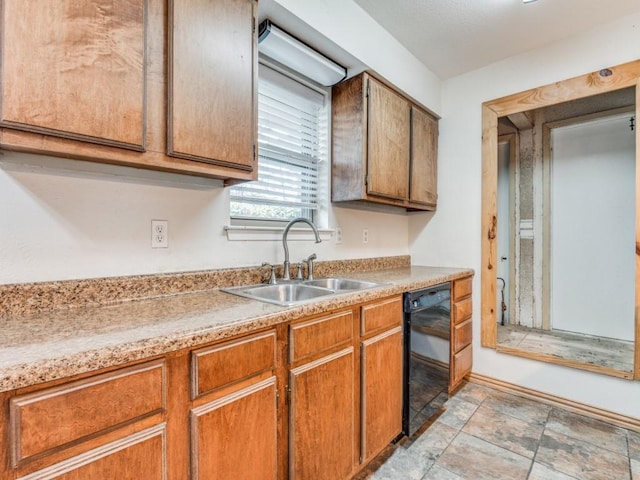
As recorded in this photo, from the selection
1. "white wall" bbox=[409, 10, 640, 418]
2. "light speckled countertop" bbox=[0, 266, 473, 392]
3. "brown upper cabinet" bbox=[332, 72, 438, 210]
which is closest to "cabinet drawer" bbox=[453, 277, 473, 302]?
"white wall" bbox=[409, 10, 640, 418]

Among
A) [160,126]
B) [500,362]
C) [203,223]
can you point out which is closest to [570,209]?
[500,362]

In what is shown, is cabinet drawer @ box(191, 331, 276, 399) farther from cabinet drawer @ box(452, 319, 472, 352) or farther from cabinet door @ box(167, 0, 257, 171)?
cabinet drawer @ box(452, 319, 472, 352)

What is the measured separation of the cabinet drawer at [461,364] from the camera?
2.22 meters

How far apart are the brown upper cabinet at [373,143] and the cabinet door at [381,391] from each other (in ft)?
3.08

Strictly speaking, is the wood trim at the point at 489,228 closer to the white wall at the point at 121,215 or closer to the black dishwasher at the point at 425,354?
the black dishwasher at the point at 425,354

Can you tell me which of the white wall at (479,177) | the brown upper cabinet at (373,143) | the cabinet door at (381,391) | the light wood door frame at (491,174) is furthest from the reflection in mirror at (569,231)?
the cabinet door at (381,391)

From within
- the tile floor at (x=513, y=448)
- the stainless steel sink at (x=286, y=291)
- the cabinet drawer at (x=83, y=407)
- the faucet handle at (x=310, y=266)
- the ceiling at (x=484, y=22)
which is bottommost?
the tile floor at (x=513, y=448)

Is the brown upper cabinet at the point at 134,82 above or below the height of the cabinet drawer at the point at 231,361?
above

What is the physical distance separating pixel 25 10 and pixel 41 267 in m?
0.77

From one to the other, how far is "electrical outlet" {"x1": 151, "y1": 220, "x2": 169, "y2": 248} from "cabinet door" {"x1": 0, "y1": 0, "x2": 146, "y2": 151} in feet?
1.34

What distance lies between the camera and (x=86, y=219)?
1203mm

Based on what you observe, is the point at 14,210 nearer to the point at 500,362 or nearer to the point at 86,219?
the point at 86,219

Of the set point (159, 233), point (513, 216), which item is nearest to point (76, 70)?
point (159, 233)

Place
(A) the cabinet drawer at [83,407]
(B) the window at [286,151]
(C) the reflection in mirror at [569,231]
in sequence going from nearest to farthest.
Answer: (A) the cabinet drawer at [83,407]
(B) the window at [286,151]
(C) the reflection in mirror at [569,231]
